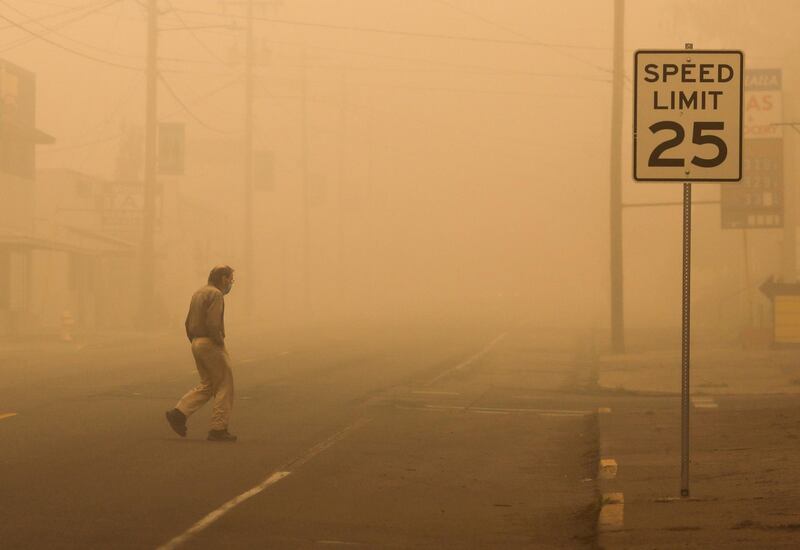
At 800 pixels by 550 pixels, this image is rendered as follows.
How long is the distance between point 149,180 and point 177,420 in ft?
98.0

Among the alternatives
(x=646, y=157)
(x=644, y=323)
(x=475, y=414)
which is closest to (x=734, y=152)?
(x=646, y=157)

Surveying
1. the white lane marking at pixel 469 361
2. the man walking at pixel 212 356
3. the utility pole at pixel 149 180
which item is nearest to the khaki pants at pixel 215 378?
the man walking at pixel 212 356

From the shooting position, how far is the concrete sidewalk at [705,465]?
879 cm

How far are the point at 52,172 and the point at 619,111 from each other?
30859mm

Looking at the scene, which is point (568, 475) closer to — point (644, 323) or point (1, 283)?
point (1, 283)

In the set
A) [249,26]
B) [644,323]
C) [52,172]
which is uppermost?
[249,26]

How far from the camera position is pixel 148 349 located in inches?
1324

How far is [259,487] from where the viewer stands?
1127cm

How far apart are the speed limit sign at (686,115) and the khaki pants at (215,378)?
6033 mm

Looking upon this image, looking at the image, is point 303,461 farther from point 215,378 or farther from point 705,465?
point 705,465

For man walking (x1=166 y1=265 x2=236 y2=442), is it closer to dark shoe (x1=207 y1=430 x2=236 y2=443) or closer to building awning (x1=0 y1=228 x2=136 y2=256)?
dark shoe (x1=207 y1=430 x2=236 y2=443)

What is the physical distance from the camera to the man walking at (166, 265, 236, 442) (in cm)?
1407

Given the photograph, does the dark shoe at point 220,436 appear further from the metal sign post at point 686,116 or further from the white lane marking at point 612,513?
the metal sign post at point 686,116

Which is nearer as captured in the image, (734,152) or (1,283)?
(734,152)
